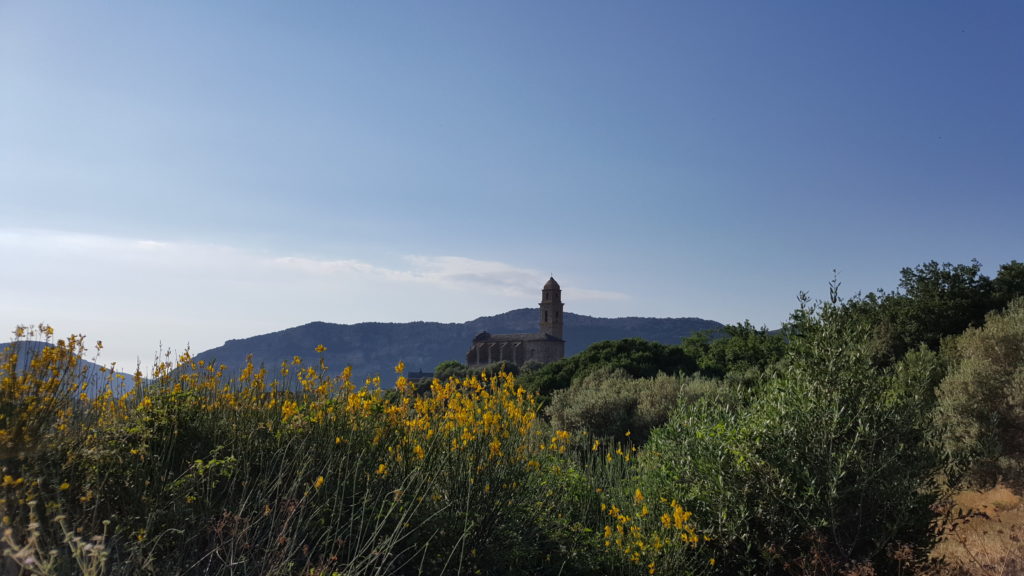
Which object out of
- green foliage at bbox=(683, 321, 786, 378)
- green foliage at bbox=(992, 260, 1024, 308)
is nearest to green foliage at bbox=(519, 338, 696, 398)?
green foliage at bbox=(683, 321, 786, 378)

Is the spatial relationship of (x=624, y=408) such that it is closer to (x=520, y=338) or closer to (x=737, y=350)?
(x=737, y=350)

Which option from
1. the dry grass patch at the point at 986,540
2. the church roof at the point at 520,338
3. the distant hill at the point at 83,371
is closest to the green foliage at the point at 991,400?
the dry grass patch at the point at 986,540

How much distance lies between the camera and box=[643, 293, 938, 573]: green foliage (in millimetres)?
5820

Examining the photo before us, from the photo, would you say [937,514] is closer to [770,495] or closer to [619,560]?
[770,495]

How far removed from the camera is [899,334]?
21.1 metres

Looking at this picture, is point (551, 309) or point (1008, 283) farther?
point (551, 309)

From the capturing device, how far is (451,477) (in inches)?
201

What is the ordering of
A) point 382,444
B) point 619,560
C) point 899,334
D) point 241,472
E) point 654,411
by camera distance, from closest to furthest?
point 241,472 → point 382,444 → point 619,560 → point 654,411 → point 899,334

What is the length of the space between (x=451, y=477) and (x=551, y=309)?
96.9m

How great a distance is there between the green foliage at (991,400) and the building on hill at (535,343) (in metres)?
80.7

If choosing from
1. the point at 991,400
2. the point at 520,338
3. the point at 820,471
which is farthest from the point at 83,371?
the point at 520,338

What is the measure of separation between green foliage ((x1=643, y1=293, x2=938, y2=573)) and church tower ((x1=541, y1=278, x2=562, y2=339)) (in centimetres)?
9461

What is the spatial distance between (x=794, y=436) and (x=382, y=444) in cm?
388

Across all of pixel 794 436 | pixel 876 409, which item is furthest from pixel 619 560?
pixel 876 409
